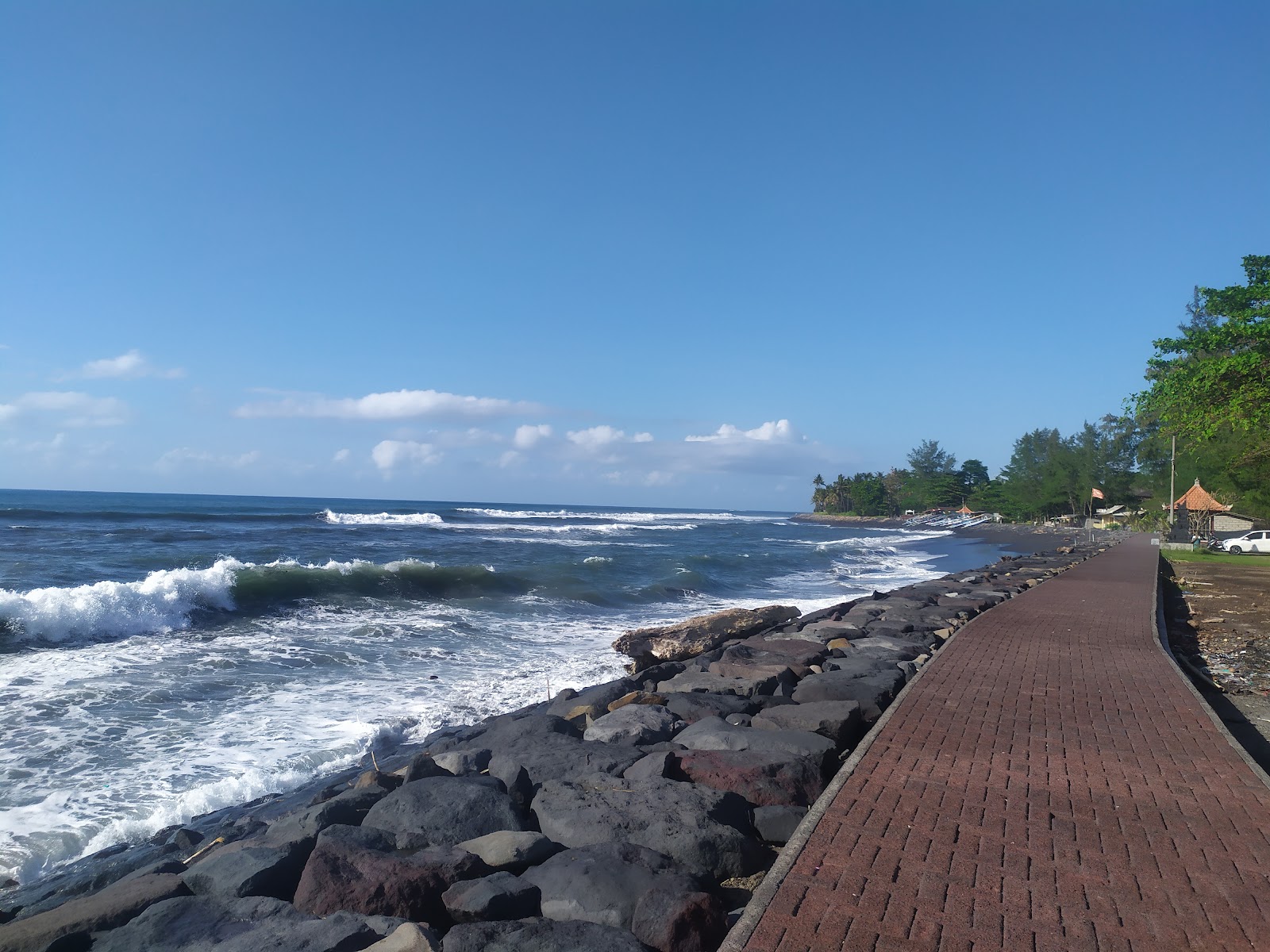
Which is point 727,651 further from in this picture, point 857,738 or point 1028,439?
point 1028,439

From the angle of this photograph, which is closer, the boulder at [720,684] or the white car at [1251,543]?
the boulder at [720,684]

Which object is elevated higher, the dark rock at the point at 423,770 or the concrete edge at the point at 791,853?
the concrete edge at the point at 791,853

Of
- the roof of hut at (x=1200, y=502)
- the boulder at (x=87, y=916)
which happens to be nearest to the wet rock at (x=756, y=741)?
the boulder at (x=87, y=916)

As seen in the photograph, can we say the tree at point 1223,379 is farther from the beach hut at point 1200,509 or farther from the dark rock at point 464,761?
the beach hut at point 1200,509

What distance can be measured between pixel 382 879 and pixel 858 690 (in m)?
4.30

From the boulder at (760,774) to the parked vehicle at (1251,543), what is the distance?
32477 millimetres

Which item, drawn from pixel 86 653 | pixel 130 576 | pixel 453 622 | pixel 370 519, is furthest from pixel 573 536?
pixel 86 653

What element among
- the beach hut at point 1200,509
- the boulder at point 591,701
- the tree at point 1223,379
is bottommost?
the boulder at point 591,701

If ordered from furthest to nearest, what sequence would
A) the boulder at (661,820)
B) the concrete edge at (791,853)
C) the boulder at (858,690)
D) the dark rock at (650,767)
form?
the boulder at (858,690) < the dark rock at (650,767) < the boulder at (661,820) < the concrete edge at (791,853)

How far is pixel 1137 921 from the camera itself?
2.91 metres

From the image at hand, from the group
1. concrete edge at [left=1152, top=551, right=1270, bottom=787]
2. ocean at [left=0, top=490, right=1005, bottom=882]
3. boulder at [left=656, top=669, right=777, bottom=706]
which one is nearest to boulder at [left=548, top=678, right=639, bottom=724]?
boulder at [left=656, top=669, right=777, bottom=706]

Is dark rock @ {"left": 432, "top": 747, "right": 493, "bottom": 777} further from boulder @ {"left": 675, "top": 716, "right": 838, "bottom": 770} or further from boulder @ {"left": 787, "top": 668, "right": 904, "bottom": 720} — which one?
boulder @ {"left": 787, "top": 668, "right": 904, "bottom": 720}

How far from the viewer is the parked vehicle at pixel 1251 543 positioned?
94.4 feet

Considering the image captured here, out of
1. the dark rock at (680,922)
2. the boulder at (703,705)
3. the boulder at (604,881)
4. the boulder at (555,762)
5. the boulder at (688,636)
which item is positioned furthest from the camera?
the boulder at (688,636)
